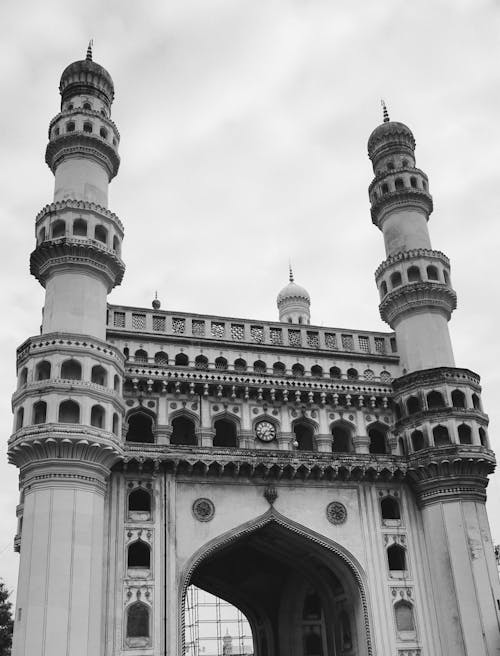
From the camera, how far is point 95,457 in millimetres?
26625

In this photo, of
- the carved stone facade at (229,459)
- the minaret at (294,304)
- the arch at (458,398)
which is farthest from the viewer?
the minaret at (294,304)

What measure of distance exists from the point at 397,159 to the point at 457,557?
1966cm

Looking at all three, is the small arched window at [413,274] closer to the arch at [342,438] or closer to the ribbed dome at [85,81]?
the arch at [342,438]

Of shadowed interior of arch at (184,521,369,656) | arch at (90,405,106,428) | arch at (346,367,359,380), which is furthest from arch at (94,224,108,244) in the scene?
shadowed interior of arch at (184,521,369,656)

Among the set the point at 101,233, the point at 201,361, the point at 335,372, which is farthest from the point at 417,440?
the point at 101,233

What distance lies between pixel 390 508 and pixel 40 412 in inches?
579

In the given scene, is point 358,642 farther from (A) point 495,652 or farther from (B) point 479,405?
(B) point 479,405

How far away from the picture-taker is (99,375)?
1120 inches

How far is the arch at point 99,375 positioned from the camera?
28.2 metres

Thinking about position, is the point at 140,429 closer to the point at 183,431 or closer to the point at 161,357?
the point at 183,431

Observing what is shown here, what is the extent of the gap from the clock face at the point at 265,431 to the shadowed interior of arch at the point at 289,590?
364 centimetres

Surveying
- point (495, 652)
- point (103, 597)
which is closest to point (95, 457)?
point (103, 597)

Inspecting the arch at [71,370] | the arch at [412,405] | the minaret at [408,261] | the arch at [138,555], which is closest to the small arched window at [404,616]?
the arch at [412,405]

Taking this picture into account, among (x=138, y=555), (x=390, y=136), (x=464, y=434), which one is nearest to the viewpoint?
(x=138, y=555)
